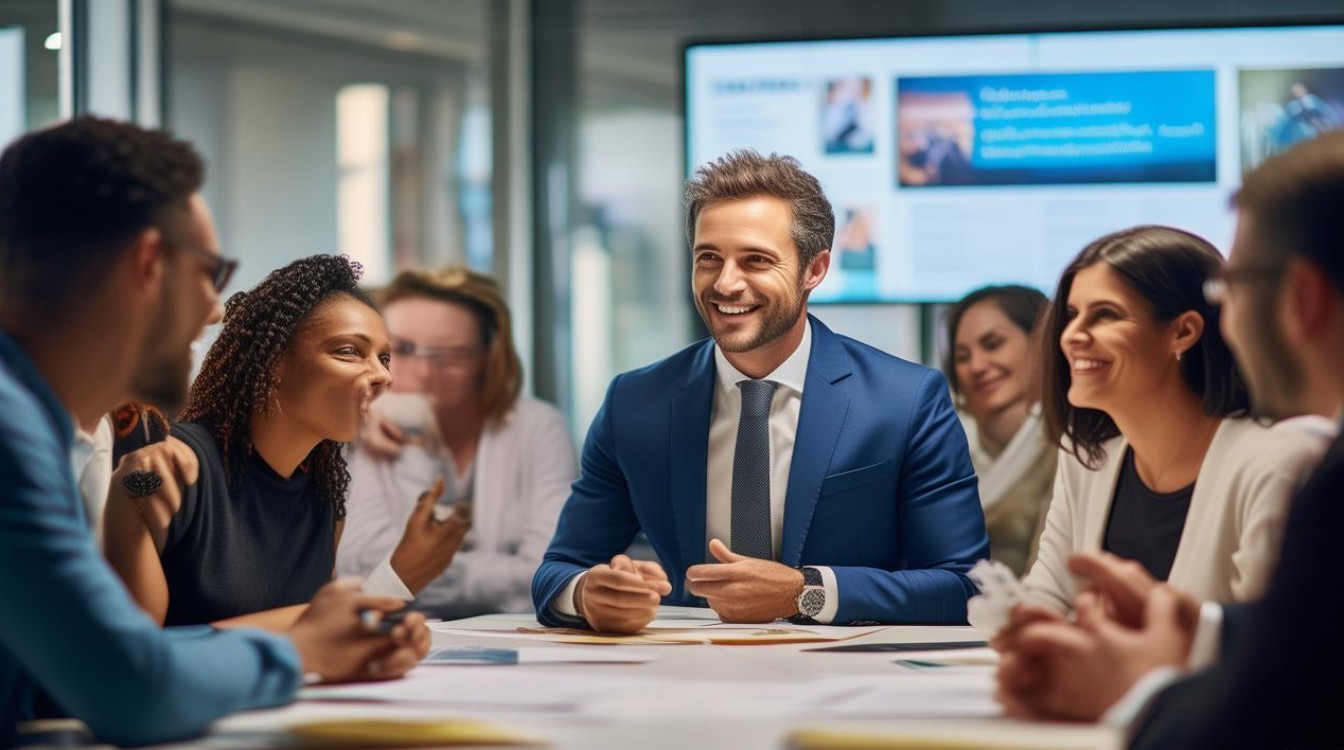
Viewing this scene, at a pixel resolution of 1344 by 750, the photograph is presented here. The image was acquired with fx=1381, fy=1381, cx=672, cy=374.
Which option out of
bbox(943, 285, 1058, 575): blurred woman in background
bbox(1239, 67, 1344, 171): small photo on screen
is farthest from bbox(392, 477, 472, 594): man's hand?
bbox(1239, 67, 1344, 171): small photo on screen

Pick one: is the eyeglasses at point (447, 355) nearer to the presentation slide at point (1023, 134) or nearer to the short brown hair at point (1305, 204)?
the presentation slide at point (1023, 134)

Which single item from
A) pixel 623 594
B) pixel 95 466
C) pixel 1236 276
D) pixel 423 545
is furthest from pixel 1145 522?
pixel 95 466

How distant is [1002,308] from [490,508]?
5.55 feet

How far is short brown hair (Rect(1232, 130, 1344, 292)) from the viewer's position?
1403mm

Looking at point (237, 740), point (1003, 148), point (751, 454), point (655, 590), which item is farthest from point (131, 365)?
point (1003, 148)

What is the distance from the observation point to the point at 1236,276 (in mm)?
1519

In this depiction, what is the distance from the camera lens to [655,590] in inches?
92.6

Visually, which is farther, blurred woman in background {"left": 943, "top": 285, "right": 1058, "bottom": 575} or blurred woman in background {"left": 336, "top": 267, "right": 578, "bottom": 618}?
blurred woman in background {"left": 336, "top": 267, "right": 578, "bottom": 618}

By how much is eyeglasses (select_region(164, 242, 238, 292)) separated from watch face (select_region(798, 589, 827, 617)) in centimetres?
124

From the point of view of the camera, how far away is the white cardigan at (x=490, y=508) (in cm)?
418

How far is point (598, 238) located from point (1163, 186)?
2.19 metres

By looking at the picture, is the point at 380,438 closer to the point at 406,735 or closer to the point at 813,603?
the point at 813,603

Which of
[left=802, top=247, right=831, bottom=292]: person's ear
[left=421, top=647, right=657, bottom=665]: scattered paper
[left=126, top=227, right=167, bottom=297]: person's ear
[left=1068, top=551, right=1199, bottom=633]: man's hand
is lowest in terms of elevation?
[left=421, top=647, right=657, bottom=665]: scattered paper

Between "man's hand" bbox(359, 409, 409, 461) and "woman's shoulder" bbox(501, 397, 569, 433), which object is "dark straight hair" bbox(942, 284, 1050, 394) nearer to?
"woman's shoulder" bbox(501, 397, 569, 433)
